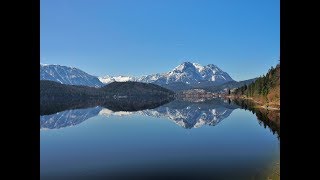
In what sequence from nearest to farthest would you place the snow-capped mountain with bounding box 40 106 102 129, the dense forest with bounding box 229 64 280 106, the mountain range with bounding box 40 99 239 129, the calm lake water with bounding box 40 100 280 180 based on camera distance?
1. the calm lake water with bounding box 40 100 280 180
2. the snow-capped mountain with bounding box 40 106 102 129
3. the mountain range with bounding box 40 99 239 129
4. the dense forest with bounding box 229 64 280 106

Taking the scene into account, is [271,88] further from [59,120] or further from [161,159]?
[161,159]

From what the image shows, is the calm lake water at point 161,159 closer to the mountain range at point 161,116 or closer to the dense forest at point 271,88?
the mountain range at point 161,116

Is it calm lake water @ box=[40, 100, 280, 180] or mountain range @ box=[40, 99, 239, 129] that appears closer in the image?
calm lake water @ box=[40, 100, 280, 180]

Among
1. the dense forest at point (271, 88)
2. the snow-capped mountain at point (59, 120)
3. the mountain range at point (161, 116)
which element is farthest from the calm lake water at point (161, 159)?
the dense forest at point (271, 88)

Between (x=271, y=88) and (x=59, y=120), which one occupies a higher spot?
(x=271, y=88)

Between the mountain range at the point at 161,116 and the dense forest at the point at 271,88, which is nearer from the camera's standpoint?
the mountain range at the point at 161,116

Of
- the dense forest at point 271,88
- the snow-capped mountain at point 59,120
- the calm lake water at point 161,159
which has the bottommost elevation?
the snow-capped mountain at point 59,120

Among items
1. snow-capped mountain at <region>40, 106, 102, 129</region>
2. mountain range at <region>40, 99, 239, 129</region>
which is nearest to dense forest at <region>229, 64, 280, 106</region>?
mountain range at <region>40, 99, 239, 129</region>

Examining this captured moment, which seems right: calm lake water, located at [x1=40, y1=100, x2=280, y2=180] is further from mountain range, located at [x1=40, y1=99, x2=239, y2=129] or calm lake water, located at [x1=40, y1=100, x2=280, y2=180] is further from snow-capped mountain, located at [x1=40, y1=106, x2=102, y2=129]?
snow-capped mountain, located at [x1=40, y1=106, x2=102, y2=129]

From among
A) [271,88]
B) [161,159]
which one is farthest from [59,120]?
[271,88]
